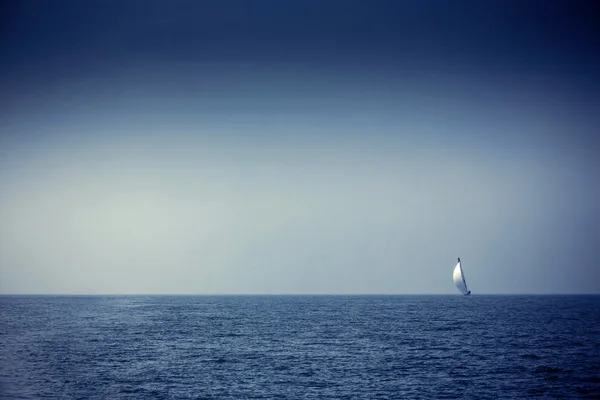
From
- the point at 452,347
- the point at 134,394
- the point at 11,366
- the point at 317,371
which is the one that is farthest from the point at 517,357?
the point at 11,366

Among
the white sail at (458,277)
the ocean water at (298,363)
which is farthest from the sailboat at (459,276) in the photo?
the ocean water at (298,363)

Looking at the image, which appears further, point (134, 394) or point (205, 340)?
point (205, 340)

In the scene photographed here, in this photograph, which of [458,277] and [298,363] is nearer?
[298,363]

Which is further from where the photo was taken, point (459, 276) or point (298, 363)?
point (459, 276)

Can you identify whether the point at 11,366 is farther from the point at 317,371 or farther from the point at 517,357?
the point at 517,357

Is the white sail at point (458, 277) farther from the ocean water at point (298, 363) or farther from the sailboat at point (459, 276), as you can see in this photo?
the ocean water at point (298, 363)

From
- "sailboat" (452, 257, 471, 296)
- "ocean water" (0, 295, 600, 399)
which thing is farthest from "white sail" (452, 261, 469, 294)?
"ocean water" (0, 295, 600, 399)

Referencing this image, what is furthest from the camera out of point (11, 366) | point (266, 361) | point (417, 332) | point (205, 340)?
point (417, 332)

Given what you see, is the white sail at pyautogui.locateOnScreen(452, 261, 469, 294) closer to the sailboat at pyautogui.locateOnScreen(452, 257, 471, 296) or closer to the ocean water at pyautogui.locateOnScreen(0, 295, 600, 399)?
the sailboat at pyautogui.locateOnScreen(452, 257, 471, 296)

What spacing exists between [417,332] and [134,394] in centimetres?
4932

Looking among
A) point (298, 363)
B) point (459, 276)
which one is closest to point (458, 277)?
point (459, 276)

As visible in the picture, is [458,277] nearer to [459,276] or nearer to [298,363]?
[459,276]

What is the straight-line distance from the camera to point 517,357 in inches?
2438

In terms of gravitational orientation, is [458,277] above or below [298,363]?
above
